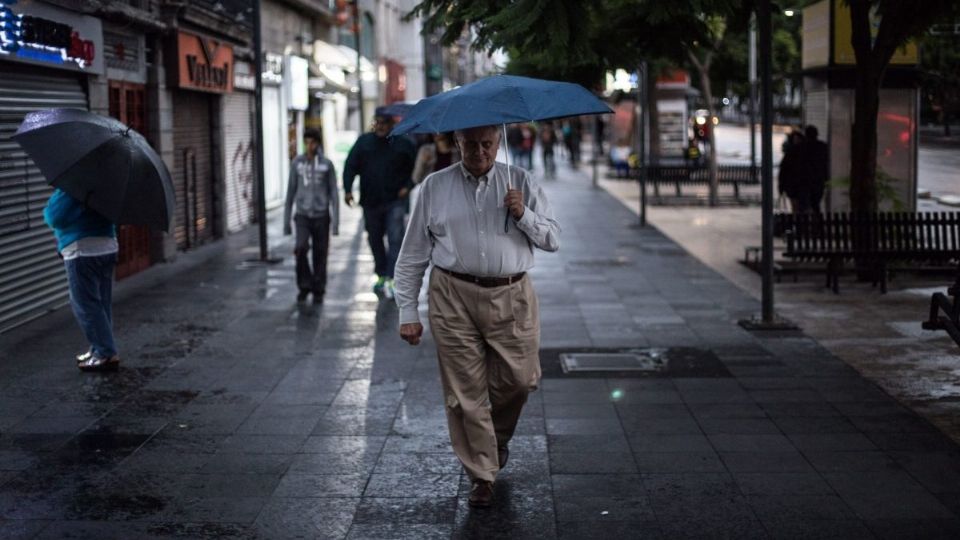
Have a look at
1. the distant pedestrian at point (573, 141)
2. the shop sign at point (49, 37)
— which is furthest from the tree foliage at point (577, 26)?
the distant pedestrian at point (573, 141)

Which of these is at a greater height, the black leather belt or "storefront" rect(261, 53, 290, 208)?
"storefront" rect(261, 53, 290, 208)

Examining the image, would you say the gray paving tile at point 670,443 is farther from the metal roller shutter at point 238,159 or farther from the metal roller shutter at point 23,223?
the metal roller shutter at point 238,159

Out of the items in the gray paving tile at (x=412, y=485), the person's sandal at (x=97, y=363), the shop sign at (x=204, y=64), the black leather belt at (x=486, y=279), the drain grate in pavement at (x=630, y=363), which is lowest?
the gray paving tile at (x=412, y=485)

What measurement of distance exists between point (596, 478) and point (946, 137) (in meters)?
15.1

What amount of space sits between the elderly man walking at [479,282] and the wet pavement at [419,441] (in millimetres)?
424

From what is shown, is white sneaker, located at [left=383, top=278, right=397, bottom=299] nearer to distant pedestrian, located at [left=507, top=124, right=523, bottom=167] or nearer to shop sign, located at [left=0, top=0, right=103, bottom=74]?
shop sign, located at [left=0, top=0, right=103, bottom=74]

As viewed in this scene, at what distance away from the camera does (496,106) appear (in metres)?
5.97

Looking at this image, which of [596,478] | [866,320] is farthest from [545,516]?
[866,320]

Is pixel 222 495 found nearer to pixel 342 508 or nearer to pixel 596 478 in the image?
pixel 342 508

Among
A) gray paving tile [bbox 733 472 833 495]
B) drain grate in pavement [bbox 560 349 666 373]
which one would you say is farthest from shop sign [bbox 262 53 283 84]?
gray paving tile [bbox 733 472 833 495]

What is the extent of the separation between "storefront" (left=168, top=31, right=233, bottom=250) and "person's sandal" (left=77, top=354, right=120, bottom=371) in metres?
A: 8.81

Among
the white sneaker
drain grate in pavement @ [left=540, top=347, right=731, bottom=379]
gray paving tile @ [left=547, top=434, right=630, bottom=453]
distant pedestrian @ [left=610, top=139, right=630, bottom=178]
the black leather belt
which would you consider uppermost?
distant pedestrian @ [left=610, top=139, right=630, bottom=178]

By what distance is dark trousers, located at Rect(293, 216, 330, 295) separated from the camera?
13.5 meters

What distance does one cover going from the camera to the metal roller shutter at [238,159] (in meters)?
22.3
